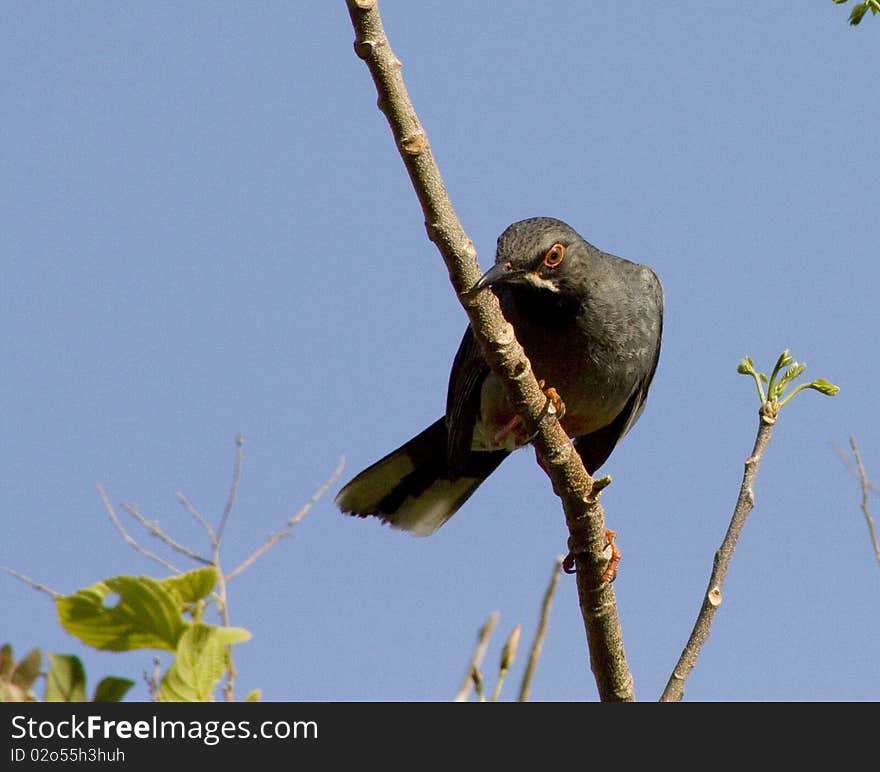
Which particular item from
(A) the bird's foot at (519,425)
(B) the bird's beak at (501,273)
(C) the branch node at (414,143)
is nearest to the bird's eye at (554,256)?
(B) the bird's beak at (501,273)

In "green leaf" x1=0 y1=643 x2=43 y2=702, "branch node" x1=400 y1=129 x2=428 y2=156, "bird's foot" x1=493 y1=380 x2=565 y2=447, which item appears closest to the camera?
"green leaf" x1=0 y1=643 x2=43 y2=702

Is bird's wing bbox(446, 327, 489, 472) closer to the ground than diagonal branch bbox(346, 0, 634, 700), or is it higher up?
higher up

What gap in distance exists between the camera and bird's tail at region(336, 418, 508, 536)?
316 inches

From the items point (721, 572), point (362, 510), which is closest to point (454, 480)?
point (362, 510)

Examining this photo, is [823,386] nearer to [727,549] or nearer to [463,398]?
[727,549]

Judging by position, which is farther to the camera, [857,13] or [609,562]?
[609,562]

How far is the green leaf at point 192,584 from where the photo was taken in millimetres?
2008

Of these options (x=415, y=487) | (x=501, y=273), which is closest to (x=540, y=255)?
(x=501, y=273)

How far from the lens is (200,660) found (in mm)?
1969

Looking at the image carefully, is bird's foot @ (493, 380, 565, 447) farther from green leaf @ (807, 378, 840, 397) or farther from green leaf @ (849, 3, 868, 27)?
green leaf @ (849, 3, 868, 27)

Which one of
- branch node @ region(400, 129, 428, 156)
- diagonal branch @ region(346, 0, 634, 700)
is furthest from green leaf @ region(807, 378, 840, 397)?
branch node @ region(400, 129, 428, 156)

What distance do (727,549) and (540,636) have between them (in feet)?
5.42

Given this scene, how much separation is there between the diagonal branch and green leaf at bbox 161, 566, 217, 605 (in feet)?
7.58
